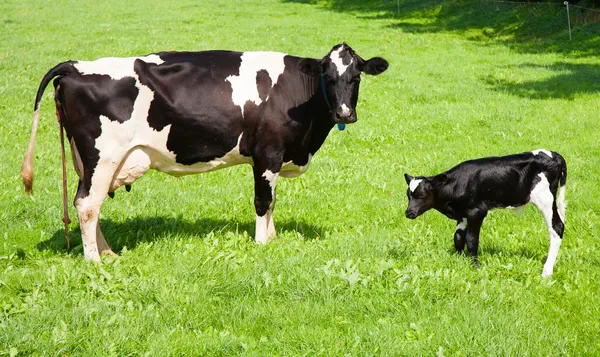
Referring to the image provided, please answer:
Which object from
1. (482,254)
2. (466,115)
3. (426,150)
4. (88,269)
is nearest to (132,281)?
(88,269)

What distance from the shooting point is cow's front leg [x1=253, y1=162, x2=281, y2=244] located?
27.6ft

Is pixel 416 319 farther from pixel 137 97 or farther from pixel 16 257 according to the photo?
pixel 16 257

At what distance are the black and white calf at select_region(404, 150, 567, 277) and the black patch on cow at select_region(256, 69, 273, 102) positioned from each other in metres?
2.22

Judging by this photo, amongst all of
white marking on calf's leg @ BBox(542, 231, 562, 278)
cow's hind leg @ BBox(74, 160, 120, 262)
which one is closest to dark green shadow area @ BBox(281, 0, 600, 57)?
white marking on calf's leg @ BBox(542, 231, 562, 278)

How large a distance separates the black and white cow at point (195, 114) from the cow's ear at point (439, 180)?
1190 mm

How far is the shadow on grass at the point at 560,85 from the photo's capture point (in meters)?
17.8

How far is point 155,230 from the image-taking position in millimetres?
8891

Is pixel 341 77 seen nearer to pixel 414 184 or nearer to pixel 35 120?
pixel 414 184

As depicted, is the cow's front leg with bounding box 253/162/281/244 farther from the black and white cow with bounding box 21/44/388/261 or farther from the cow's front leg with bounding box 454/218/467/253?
the cow's front leg with bounding box 454/218/467/253

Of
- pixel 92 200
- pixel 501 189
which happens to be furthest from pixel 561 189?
pixel 92 200

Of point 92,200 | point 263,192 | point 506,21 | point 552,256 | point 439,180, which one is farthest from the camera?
point 506,21

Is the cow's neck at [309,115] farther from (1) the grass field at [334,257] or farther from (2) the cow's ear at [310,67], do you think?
(1) the grass field at [334,257]

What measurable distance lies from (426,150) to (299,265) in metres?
6.64

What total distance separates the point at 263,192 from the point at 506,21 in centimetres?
2548
